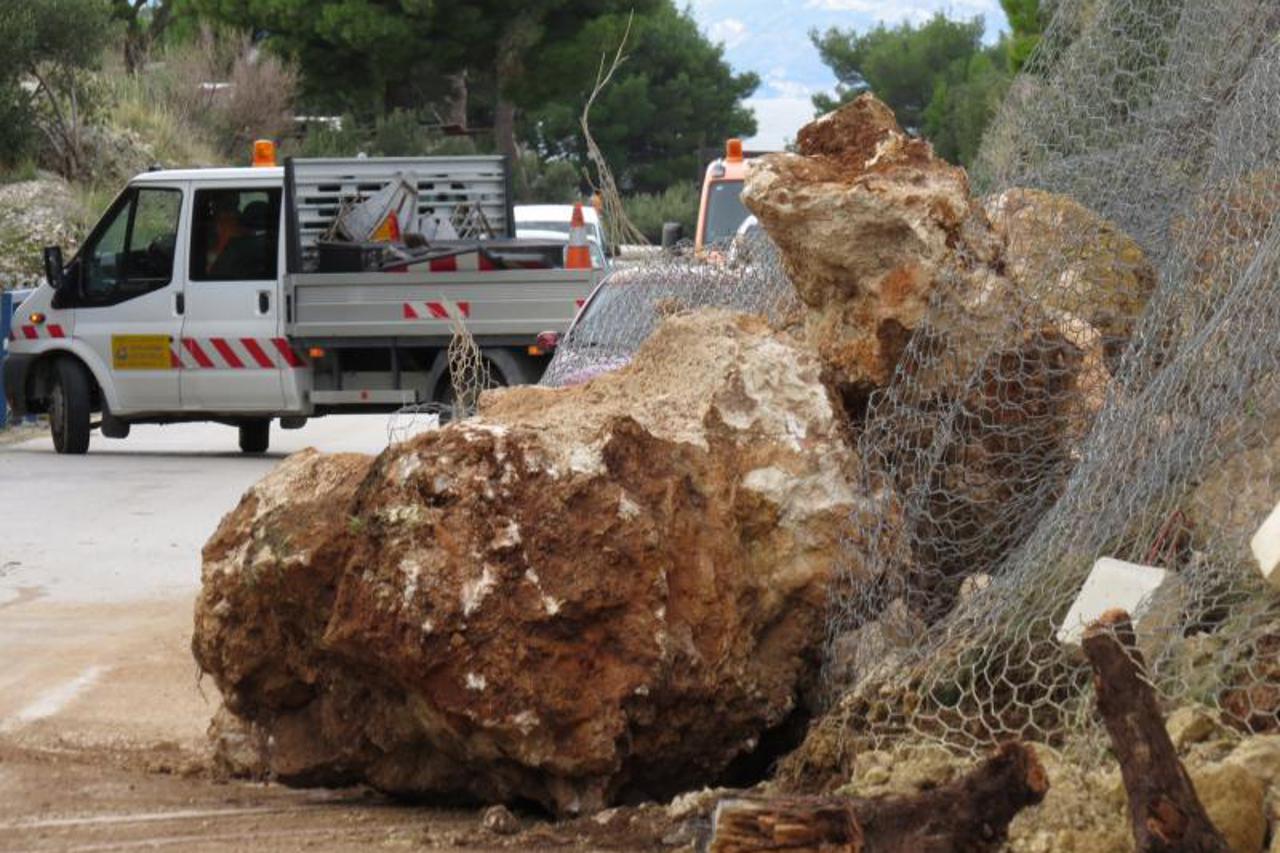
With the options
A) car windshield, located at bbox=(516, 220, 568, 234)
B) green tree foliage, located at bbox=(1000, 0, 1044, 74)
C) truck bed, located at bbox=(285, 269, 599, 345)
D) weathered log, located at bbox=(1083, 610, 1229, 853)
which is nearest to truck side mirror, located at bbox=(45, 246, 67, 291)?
truck bed, located at bbox=(285, 269, 599, 345)

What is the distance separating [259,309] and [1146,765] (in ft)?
43.6

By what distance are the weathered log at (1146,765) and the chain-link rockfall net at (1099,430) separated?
0.72m

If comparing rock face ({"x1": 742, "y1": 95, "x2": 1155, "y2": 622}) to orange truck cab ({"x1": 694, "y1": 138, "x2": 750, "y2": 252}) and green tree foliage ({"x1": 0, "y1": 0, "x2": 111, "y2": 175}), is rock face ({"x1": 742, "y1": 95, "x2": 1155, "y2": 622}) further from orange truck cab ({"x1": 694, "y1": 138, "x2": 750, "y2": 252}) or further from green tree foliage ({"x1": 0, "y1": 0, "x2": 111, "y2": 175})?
green tree foliage ({"x1": 0, "y1": 0, "x2": 111, "y2": 175})

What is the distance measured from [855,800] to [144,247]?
13542 mm

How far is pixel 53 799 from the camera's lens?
630 cm

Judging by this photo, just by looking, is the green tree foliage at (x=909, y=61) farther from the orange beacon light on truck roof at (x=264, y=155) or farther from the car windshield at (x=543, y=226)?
the orange beacon light on truck roof at (x=264, y=155)

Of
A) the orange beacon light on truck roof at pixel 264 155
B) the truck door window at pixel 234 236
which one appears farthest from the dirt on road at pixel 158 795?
the orange beacon light on truck roof at pixel 264 155

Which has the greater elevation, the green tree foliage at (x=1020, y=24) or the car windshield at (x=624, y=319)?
the green tree foliage at (x=1020, y=24)

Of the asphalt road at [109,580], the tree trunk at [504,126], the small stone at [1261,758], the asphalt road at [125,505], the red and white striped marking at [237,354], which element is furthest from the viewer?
the tree trunk at [504,126]

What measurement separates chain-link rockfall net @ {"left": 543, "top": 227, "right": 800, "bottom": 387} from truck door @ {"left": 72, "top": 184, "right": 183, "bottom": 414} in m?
7.92

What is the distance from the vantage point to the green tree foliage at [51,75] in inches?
1160

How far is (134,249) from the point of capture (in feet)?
57.7

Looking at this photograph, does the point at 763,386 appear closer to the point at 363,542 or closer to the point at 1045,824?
the point at 363,542

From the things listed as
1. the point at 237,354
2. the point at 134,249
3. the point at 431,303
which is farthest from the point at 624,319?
the point at 134,249
